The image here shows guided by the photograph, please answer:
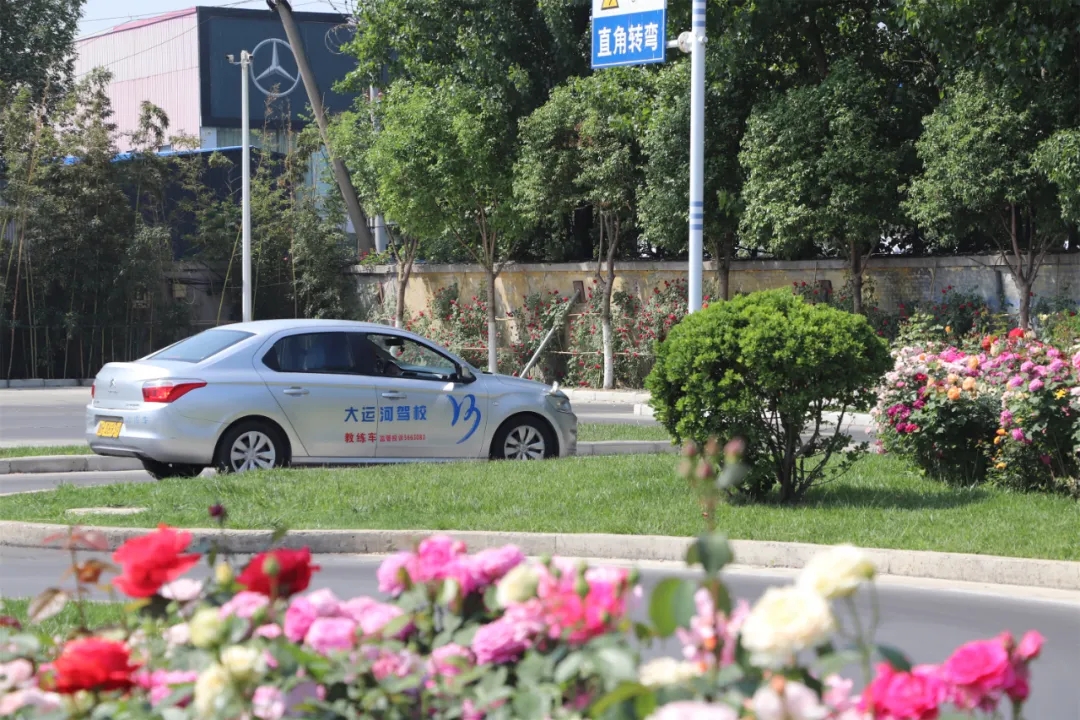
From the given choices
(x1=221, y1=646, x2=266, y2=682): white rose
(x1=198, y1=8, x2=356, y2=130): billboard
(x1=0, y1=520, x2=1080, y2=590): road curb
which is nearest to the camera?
(x1=221, y1=646, x2=266, y2=682): white rose

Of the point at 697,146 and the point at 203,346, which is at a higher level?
the point at 697,146

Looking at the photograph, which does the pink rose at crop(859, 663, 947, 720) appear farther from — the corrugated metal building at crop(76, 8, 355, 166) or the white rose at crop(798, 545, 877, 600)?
the corrugated metal building at crop(76, 8, 355, 166)

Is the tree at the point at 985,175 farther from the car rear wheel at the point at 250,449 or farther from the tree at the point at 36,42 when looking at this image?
the tree at the point at 36,42

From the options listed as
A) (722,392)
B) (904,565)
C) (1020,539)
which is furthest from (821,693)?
(722,392)

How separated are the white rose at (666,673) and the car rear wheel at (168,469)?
1110 cm

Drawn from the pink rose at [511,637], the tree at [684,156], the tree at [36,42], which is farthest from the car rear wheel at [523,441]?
the tree at [36,42]

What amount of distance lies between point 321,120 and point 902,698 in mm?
34581

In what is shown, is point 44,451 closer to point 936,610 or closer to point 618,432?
point 618,432

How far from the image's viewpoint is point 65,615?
6.77 meters

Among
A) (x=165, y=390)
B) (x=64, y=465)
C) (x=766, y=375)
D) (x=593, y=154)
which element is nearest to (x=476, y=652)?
(x=766, y=375)

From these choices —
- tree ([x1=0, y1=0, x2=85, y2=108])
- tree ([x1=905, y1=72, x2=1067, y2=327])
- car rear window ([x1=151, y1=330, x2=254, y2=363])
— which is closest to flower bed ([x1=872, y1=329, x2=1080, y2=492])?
car rear window ([x1=151, y1=330, x2=254, y2=363])

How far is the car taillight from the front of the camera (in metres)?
12.5

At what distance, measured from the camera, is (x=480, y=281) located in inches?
1283

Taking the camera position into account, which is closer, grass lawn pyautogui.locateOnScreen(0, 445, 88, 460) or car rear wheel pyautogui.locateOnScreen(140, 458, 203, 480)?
car rear wheel pyautogui.locateOnScreen(140, 458, 203, 480)
